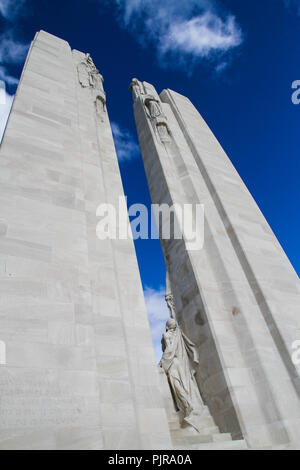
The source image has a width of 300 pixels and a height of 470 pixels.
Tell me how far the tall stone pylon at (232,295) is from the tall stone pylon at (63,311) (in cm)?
214

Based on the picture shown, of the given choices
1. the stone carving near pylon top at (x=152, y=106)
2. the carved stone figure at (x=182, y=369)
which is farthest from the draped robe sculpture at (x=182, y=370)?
the stone carving near pylon top at (x=152, y=106)

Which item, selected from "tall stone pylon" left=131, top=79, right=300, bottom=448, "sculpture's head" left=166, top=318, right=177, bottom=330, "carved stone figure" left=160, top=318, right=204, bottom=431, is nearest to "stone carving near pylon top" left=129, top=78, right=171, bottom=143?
"tall stone pylon" left=131, top=79, right=300, bottom=448

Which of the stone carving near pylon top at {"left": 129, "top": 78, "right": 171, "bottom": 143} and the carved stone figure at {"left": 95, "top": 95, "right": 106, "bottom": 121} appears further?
the stone carving near pylon top at {"left": 129, "top": 78, "right": 171, "bottom": 143}

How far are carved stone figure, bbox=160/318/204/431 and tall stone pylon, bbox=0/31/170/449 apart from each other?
1.60 metres

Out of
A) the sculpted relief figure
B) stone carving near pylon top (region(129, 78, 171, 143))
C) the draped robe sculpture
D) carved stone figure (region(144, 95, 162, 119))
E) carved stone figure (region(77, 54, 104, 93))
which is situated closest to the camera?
the draped robe sculpture

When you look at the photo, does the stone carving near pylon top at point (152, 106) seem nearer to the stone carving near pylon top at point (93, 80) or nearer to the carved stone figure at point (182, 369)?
the stone carving near pylon top at point (93, 80)

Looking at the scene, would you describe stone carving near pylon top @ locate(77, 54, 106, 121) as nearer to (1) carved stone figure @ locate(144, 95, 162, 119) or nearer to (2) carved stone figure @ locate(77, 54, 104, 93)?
(2) carved stone figure @ locate(77, 54, 104, 93)

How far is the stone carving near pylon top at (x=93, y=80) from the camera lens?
9.62 metres

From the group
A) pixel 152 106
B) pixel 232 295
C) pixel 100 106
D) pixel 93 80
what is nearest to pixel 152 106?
pixel 152 106

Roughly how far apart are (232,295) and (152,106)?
8452 mm

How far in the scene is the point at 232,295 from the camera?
6.64m

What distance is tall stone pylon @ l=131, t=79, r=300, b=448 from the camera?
207 inches
